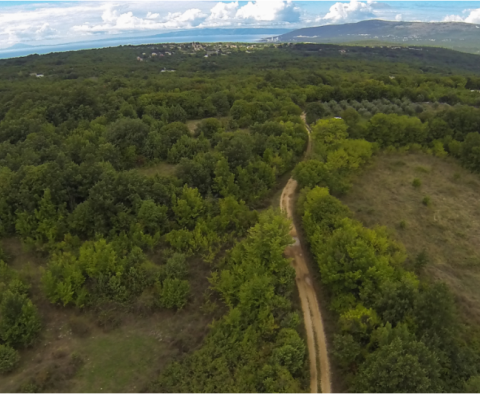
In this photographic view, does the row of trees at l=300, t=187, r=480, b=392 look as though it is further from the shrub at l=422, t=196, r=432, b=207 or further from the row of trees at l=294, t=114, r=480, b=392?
the shrub at l=422, t=196, r=432, b=207

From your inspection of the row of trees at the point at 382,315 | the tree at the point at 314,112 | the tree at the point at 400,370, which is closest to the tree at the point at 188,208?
the row of trees at the point at 382,315

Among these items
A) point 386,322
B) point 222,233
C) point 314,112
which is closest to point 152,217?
point 222,233

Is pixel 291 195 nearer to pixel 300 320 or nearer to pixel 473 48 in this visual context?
pixel 300 320

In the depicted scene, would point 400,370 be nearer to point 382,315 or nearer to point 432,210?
point 382,315

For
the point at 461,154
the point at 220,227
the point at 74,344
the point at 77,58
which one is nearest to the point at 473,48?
the point at 461,154

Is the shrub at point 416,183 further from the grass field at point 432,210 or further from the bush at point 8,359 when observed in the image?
the bush at point 8,359

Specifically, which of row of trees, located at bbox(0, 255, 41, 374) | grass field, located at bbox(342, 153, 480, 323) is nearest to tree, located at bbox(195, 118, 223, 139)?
grass field, located at bbox(342, 153, 480, 323)
